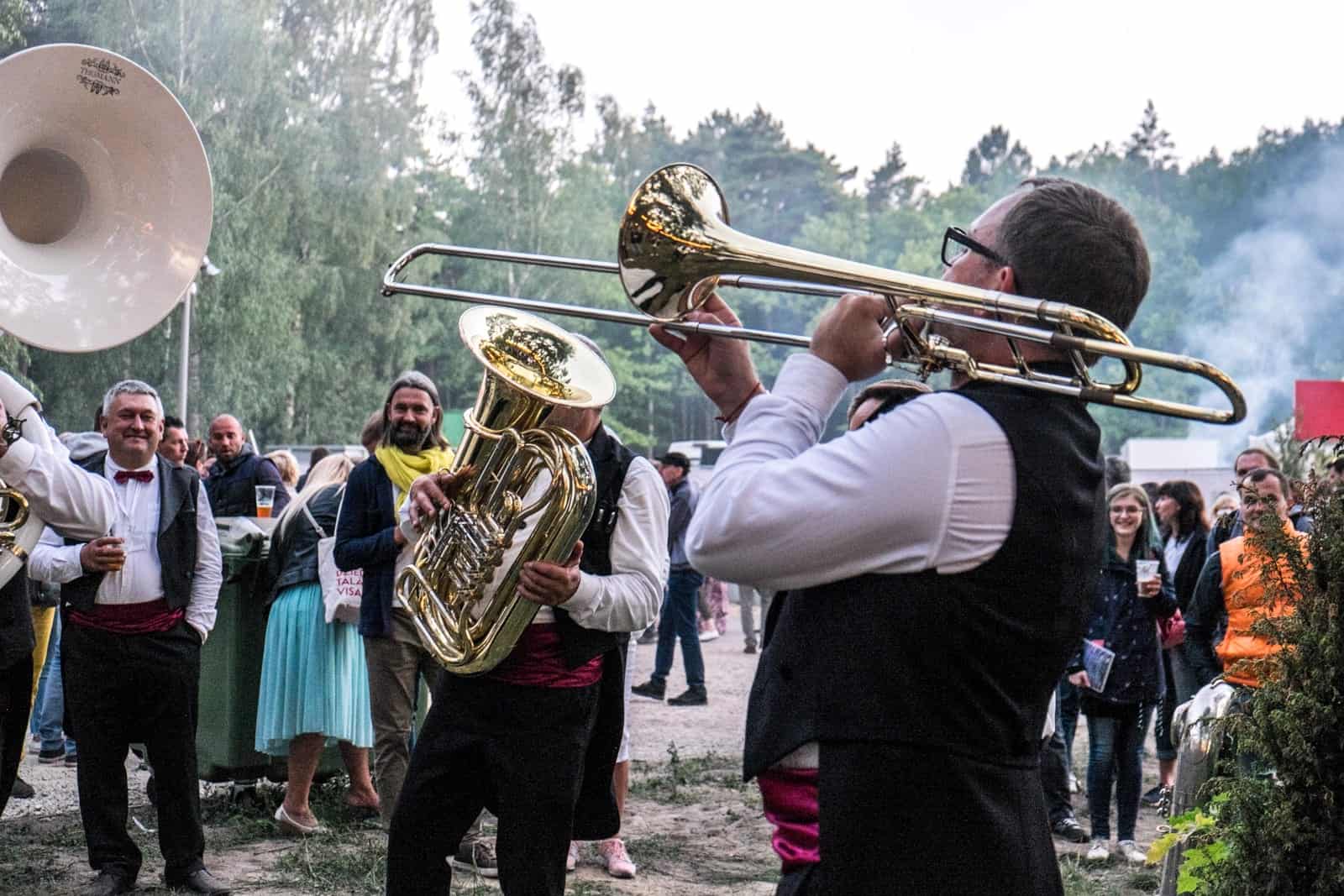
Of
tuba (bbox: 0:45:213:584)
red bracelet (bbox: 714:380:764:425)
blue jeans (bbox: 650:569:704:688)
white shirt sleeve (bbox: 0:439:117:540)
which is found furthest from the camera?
blue jeans (bbox: 650:569:704:688)

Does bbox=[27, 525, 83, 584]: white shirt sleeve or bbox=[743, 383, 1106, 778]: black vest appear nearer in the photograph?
bbox=[743, 383, 1106, 778]: black vest

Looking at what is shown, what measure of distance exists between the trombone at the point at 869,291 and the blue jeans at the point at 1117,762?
4.90 meters

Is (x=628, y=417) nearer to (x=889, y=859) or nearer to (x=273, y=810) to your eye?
(x=273, y=810)

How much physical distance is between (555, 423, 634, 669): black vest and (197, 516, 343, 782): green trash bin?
3.17 metres

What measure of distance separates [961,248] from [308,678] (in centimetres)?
509


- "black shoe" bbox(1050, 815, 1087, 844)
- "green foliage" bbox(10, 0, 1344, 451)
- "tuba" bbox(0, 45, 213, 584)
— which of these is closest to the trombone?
"tuba" bbox(0, 45, 213, 584)

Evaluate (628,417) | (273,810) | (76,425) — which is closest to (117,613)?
(273,810)

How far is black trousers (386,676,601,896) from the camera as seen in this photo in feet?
12.3

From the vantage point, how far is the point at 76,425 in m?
28.3

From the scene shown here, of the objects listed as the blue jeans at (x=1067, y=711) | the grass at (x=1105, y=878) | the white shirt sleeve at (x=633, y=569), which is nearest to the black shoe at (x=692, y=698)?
the blue jeans at (x=1067, y=711)

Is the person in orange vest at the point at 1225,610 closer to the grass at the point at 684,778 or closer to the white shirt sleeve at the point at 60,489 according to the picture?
the grass at the point at 684,778

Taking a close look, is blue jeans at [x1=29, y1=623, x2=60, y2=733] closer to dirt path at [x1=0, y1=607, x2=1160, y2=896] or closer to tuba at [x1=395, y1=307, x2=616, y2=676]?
dirt path at [x1=0, y1=607, x2=1160, y2=896]

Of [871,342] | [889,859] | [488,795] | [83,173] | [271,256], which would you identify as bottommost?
[488,795]

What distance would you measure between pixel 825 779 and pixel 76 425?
28940mm
